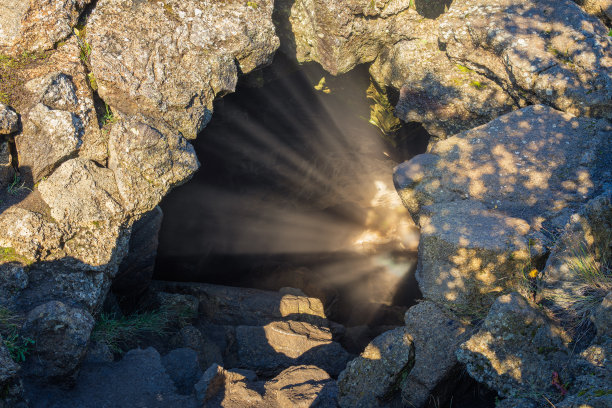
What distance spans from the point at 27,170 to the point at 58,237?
2.85 ft

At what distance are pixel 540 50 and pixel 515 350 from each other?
4.09 meters

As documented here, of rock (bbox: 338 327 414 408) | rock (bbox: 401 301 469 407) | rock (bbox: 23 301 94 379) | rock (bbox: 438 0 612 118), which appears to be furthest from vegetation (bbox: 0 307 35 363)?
rock (bbox: 438 0 612 118)

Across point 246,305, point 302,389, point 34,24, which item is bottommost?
point 246,305

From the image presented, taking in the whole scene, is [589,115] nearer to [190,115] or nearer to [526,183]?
[526,183]

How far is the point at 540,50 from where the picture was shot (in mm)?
5457

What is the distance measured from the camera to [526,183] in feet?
16.2

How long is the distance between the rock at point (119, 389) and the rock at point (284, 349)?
1469 mm

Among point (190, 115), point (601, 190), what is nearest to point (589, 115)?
point (601, 190)

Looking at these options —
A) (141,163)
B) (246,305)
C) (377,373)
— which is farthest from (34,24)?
(377,373)

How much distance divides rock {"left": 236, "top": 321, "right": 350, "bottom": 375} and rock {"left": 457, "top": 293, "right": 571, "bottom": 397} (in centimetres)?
265

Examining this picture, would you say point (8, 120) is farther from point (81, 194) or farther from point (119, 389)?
point (119, 389)

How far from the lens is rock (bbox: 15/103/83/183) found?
463cm

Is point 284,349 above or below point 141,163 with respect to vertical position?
below

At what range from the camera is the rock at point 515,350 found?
3.09 meters
